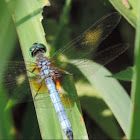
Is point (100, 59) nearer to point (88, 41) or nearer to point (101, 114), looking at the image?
point (88, 41)

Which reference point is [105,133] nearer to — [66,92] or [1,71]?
[66,92]

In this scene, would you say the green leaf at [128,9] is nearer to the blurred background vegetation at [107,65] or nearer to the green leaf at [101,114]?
the blurred background vegetation at [107,65]

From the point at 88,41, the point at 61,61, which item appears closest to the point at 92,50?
the point at 88,41

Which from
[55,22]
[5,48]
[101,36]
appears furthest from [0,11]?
[55,22]

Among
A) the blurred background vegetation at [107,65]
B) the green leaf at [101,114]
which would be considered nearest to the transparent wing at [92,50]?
the blurred background vegetation at [107,65]

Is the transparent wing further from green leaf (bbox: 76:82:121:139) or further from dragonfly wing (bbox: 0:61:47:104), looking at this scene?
green leaf (bbox: 76:82:121:139)

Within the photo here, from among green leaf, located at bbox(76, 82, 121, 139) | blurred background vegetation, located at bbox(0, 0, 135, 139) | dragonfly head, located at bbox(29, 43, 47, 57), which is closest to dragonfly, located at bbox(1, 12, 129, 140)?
dragonfly head, located at bbox(29, 43, 47, 57)
